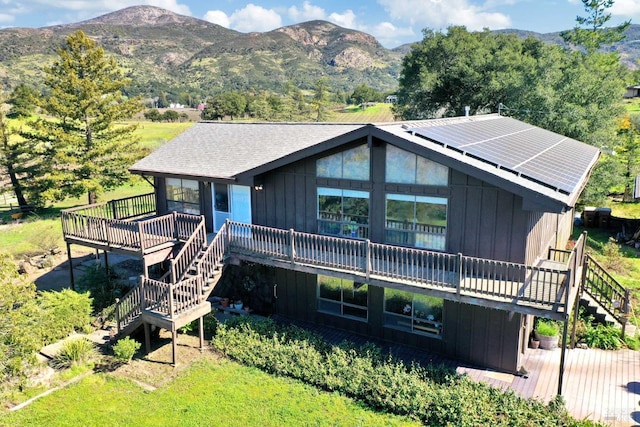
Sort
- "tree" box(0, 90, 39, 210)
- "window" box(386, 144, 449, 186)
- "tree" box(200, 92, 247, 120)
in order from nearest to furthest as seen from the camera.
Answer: "window" box(386, 144, 449, 186)
"tree" box(0, 90, 39, 210)
"tree" box(200, 92, 247, 120)

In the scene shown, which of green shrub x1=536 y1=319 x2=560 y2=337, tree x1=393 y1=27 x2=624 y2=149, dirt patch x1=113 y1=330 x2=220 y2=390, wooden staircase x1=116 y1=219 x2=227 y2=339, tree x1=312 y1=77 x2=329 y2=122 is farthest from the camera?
tree x1=312 y1=77 x2=329 y2=122

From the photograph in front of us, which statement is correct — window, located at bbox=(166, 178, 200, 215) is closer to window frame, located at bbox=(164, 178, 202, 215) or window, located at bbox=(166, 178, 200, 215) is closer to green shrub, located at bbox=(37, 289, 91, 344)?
window frame, located at bbox=(164, 178, 202, 215)

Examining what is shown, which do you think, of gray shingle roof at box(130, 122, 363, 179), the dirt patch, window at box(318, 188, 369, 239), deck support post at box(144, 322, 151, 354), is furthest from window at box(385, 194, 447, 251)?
deck support post at box(144, 322, 151, 354)

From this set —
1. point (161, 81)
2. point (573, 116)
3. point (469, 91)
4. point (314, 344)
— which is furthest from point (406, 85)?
point (161, 81)

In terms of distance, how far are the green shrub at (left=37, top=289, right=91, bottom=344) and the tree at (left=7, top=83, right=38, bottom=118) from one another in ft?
64.3

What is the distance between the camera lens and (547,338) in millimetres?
13023

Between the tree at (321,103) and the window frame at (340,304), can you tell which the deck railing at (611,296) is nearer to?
the window frame at (340,304)

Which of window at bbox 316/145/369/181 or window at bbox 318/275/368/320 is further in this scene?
window at bbox 318/275/368/320

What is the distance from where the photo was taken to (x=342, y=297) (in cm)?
1441

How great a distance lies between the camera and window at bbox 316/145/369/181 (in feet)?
43.5

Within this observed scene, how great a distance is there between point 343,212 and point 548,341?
7.01 metres

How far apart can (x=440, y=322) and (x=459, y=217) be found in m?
3.13

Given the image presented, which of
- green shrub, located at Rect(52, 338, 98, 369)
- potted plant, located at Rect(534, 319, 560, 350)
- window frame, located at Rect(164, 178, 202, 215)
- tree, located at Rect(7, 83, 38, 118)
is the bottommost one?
green shrub, located at Rect(52, 338, 98, 369)

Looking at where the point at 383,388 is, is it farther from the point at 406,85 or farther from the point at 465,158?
the point at 406,85
